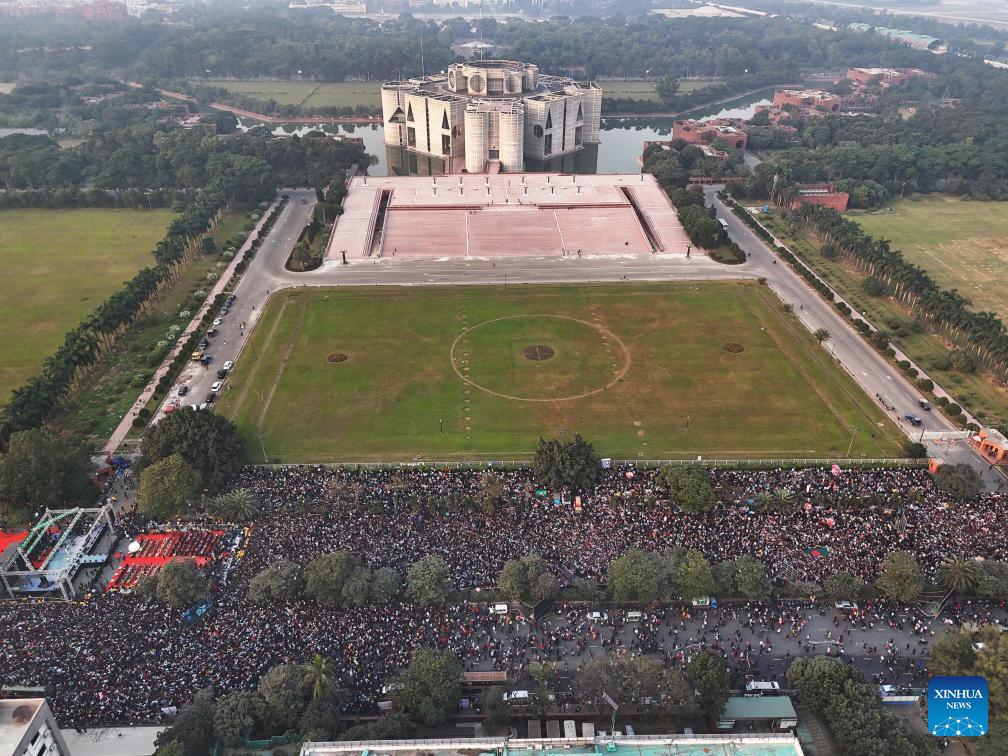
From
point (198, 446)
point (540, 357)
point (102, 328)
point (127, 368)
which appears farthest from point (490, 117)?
point (198, 446)

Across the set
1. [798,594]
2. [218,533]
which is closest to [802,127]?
[798,594]

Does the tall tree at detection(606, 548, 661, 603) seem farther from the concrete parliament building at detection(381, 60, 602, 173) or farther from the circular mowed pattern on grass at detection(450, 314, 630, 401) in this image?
the concrete parliament building at detection(381, 60, 602, 173)

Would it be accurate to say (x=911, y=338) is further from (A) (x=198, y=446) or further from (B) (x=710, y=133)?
(B) (x=710, y=133)

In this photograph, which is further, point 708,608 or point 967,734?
point 708,608

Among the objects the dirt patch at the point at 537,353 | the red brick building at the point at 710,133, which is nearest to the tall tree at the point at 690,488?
the dirt patch at the point at 537,353

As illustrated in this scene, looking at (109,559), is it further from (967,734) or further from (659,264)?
(659,264)

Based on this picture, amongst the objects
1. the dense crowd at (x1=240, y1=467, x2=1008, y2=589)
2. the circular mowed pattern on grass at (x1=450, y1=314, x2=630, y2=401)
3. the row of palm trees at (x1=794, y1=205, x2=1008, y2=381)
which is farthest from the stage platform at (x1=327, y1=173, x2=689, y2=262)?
the dense crowd at (x1=240, y1=467, x2=1008, y2=589)

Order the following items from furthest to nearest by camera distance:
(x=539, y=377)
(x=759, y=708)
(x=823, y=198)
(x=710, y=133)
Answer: (x=710, y=133) < (x=823, y=198) < (x=539, y=377) < (x=759, y=708)
